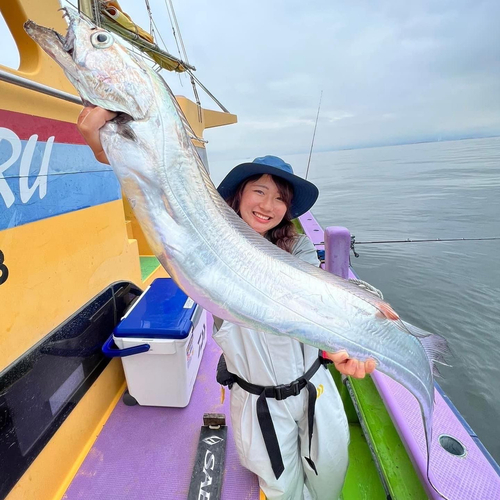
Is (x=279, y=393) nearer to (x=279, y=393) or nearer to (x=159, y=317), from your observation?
(x=279, y=393)

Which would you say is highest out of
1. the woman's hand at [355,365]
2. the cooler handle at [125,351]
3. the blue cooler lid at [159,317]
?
the woman's hand at [355,365]

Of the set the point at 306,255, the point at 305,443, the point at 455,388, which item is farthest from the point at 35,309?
the point at 455,388

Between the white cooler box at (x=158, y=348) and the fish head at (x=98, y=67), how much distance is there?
161 centimetres

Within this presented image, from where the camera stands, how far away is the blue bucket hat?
1.70 metres

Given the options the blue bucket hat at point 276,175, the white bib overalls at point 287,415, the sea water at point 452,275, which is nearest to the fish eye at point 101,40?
the blue bucket hat at point 276,175

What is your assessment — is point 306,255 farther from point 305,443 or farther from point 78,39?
point 78,39

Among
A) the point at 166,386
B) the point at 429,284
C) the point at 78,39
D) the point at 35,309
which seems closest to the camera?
the point at 78,39

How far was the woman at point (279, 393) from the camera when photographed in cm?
166

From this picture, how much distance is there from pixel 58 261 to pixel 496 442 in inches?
195

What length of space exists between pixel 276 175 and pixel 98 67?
104 cm

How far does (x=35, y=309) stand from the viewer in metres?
1.77

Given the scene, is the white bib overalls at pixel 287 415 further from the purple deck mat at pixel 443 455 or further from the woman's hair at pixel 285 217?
the purple deck mat at pixel 443 455

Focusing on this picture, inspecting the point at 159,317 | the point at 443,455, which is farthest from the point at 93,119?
the point at 443,455

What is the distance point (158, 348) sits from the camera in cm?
222
